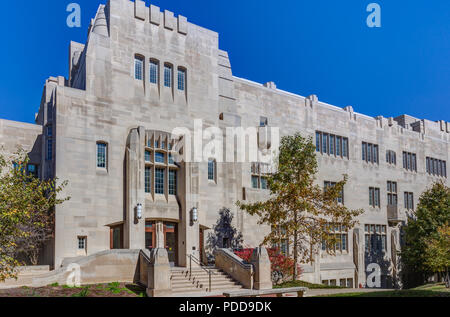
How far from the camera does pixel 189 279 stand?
2358 centimetres

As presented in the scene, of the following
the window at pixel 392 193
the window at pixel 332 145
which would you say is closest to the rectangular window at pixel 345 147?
the window at pixel 332 145

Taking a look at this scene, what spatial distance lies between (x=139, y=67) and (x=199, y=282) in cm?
1354

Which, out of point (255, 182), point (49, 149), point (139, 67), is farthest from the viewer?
point (255, 182)

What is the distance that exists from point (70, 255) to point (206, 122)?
1196 cm

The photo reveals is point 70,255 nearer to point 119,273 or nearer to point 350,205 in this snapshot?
point 119,273

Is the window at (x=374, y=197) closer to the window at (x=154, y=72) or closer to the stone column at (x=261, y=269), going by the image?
the stone column at (x=261, y=269)

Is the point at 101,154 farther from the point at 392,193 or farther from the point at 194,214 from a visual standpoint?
the point at 392,193

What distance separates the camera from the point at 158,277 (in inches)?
818

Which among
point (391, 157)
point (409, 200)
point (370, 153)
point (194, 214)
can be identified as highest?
point (370, 153)

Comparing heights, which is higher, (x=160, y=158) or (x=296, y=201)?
(x=160, y=158)

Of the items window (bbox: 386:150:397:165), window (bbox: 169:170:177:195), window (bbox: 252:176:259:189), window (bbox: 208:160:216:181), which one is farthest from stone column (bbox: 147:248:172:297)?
window (bbox: 386:150:397:165)

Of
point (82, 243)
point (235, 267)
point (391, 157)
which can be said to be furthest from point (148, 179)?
point (391, 157)

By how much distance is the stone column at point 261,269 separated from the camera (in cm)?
2373
